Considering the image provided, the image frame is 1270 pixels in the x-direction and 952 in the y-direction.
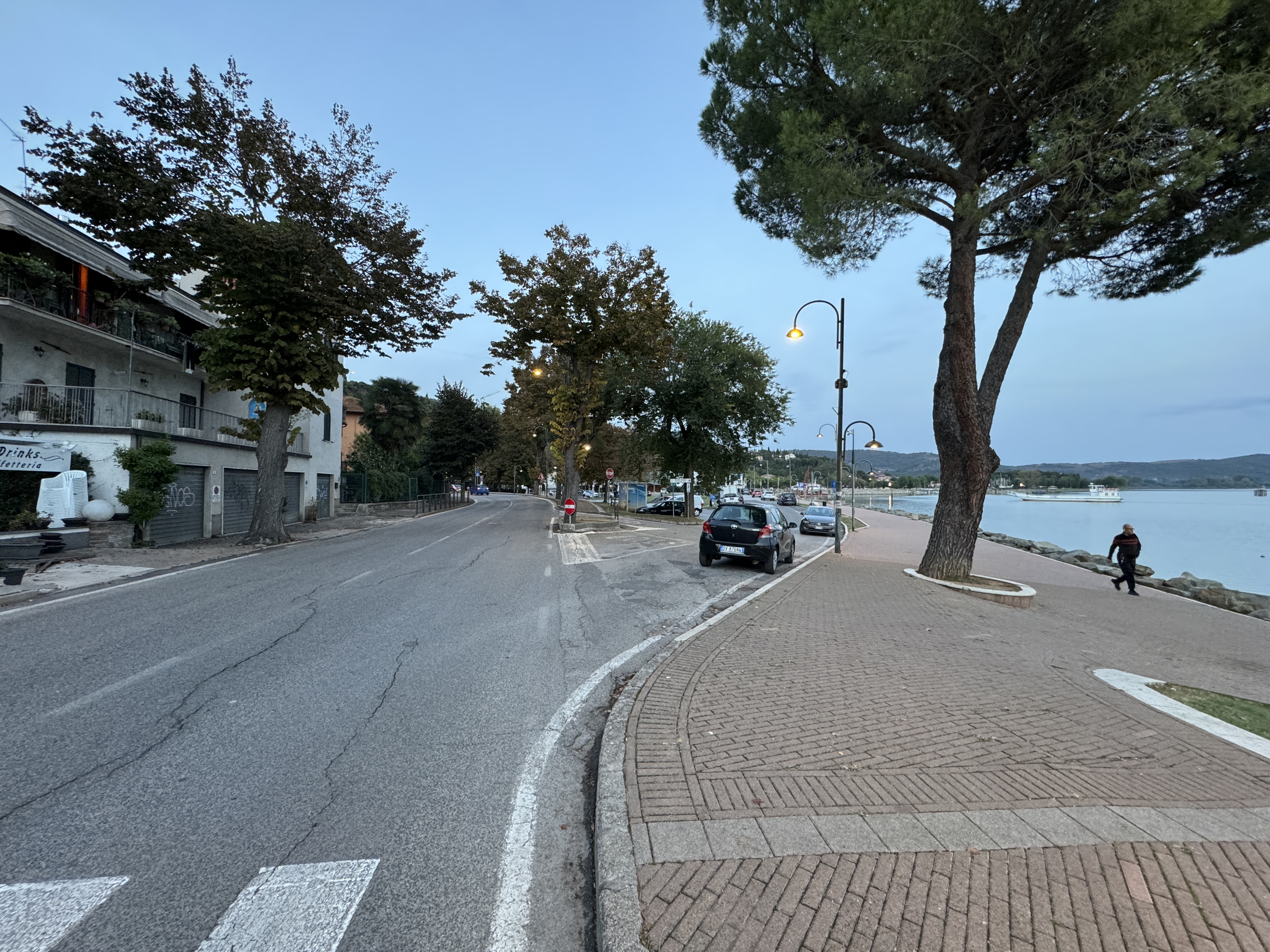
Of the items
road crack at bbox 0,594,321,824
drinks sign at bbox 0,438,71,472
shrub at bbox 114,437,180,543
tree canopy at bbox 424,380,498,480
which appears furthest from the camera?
tree canopy at bbox 424,380,498,480

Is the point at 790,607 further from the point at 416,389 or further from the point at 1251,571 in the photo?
the point at 416,389

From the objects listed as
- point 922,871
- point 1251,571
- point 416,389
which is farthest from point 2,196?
point 1251,571

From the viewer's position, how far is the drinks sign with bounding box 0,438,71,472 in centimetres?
1334

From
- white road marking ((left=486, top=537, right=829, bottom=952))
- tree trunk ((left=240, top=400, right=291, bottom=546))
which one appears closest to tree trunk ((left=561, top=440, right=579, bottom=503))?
tree trunk ((left=240, top=400, right=291, bottom=546))

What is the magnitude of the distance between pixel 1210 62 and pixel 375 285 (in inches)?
731

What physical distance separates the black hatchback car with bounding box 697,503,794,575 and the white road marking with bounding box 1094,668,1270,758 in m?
6.99

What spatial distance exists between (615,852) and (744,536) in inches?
420

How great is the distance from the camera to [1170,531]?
145 ft

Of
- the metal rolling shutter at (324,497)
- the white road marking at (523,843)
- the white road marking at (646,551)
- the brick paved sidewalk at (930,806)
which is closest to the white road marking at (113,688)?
the white road marking at (523,843)

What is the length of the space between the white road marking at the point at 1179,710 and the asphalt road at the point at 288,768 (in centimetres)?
456

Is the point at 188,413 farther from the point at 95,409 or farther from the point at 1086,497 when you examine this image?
the point at 1086,497

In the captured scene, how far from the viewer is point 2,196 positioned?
1452 cm

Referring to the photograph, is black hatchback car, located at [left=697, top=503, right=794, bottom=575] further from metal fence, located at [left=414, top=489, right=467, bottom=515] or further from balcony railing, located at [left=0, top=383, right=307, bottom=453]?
metal fence, located at [left=414, top=489, right=467, bottom=515]

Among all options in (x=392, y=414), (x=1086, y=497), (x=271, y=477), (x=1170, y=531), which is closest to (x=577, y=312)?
(x=271, y=477)
